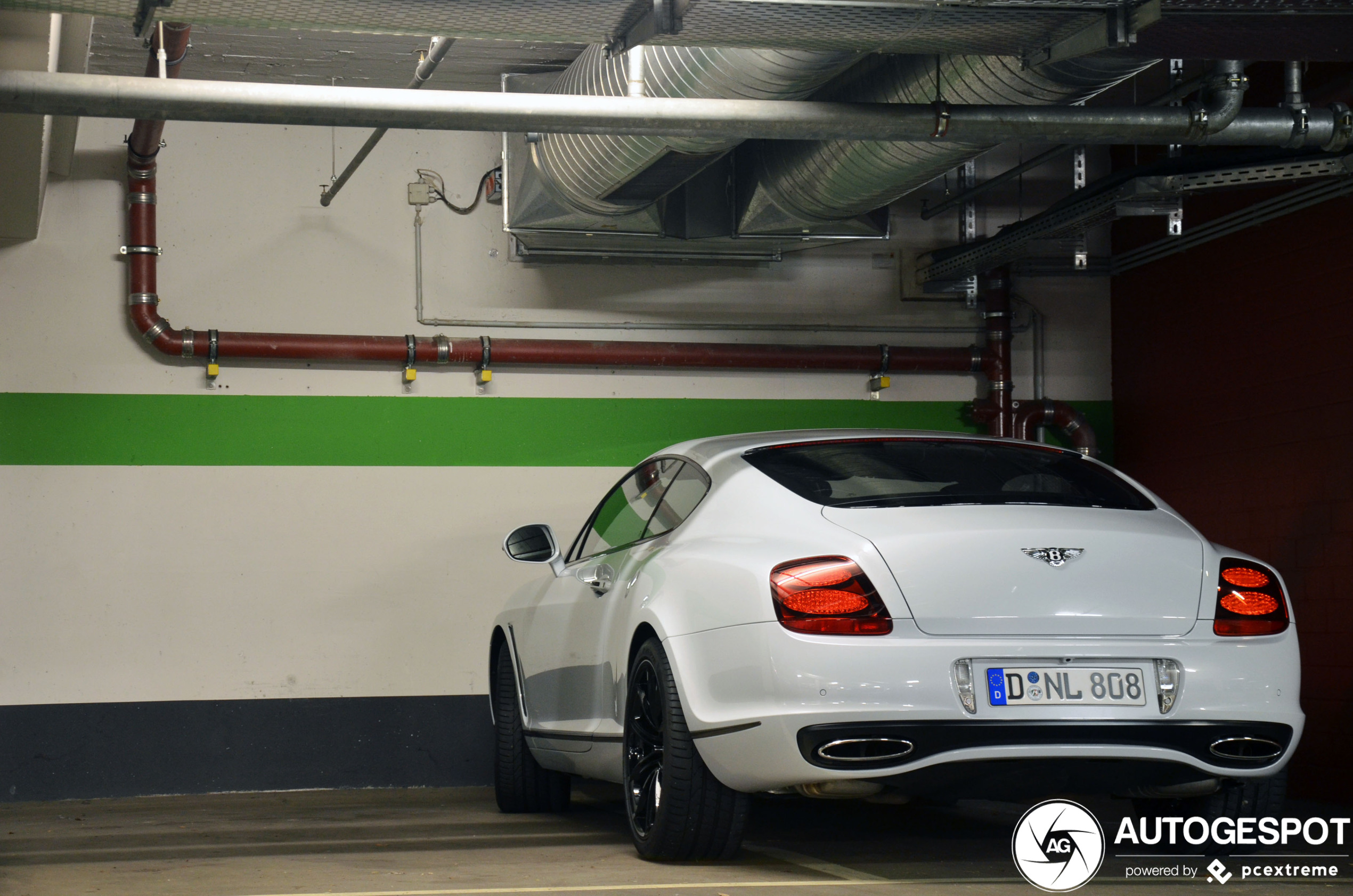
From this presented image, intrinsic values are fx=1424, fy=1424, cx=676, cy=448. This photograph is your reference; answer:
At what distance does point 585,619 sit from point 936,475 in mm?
1343

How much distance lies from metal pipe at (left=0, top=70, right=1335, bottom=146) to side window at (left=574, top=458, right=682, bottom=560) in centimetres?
114

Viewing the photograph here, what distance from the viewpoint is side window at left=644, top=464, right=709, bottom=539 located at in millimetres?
4258

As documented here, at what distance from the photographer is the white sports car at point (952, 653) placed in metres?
3.32

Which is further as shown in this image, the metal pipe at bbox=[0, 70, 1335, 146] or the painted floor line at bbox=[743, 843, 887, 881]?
the metal pipe at bbox=[0, 70, 1335, 146]

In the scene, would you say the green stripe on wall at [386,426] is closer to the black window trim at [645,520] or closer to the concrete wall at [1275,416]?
the concrete wall at [1275,416]

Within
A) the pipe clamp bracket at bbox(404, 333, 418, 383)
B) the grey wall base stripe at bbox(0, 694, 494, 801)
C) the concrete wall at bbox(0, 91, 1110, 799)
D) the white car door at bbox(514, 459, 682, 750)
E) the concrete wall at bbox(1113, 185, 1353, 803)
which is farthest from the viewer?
the pipe clamp bracket at bbox(404, 333, 418, 383)

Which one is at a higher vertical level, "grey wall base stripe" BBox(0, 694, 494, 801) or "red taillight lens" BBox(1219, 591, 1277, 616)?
"red taillight lens" BBox(1219, 591, 1277, 616)

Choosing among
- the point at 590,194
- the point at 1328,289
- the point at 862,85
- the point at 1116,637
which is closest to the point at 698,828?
the point at 1116,637

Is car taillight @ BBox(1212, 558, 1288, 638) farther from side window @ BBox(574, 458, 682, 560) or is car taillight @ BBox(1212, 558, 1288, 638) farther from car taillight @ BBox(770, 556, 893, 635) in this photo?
side window @ BBox(574, 458, 682, 560)

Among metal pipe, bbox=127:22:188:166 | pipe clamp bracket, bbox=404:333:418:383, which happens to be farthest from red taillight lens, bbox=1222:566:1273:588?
pipe clamp bracket, bbox=404:333:418:383

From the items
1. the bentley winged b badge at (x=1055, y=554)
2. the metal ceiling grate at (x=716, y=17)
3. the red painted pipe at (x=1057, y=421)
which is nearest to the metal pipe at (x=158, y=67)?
the metal ceiling grate at (x=716, y=17)

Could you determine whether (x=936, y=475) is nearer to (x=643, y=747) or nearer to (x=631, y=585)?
(x=631, y=585)

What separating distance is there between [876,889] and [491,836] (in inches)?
77.8

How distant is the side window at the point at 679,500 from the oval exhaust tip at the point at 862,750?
3.39ft
